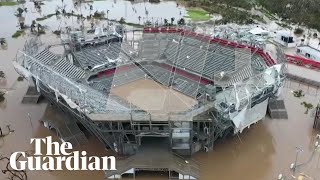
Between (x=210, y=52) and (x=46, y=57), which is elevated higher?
(x=210, y=52)

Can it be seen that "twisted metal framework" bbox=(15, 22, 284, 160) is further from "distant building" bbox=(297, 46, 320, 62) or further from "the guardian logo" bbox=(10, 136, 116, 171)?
"distant building" bbox=(297, 46, 320, 62)

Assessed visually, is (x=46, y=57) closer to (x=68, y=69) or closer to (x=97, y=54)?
(x=68, y=69)

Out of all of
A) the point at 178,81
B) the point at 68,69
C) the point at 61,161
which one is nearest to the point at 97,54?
the point at 68,69

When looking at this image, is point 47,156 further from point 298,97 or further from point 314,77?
point 314,77

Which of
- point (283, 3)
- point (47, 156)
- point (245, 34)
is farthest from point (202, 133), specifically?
point (283, 3)

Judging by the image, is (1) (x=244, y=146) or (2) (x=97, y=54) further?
(2) (x=97, y=54)

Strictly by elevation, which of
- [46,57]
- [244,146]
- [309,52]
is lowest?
[244,146]
